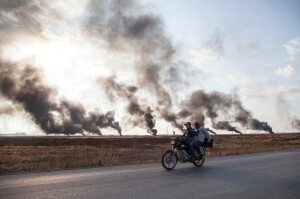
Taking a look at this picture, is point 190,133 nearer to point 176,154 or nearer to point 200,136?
point 200,136

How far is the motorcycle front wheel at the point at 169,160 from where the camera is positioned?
10.7 meters

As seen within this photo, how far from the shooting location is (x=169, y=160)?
35.8ft

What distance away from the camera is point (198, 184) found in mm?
7301

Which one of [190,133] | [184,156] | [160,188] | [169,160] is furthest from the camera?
[190,133]

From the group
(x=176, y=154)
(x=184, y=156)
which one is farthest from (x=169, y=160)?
(x=184, y=156)

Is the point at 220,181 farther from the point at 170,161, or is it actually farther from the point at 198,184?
the point at 170,161

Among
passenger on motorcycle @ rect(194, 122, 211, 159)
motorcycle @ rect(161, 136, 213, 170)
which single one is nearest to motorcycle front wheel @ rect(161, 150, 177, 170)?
motorcycle @ rect(161, 136, 213, 170)

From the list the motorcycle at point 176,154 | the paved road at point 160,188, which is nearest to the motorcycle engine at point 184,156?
the motorcycle at point 176,154

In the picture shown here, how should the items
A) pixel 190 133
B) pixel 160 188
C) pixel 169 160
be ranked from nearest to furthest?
pixel 160 188
pixel 169 160
pixel 190 133

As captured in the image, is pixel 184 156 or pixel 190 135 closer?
pixel 184 156

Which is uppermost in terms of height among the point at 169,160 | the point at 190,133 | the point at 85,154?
the point at 190,133

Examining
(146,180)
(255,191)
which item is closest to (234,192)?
(255,191)

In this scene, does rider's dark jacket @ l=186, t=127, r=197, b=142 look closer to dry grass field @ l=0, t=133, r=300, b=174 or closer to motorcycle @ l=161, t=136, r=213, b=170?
motorcycle @ l=161, t=136, r=213, b=170

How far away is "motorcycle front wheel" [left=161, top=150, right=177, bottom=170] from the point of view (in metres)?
10.7
